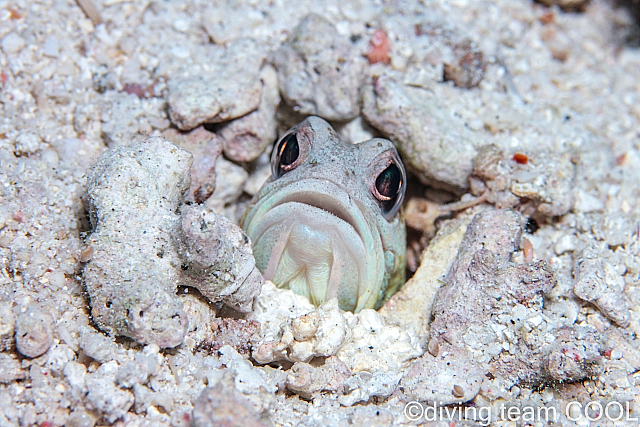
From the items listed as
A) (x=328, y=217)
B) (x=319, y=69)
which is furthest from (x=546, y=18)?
(x=328, y=217)

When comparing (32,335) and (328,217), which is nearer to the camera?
(32,335)

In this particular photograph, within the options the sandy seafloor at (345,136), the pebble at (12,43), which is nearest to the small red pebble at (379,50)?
the sandy seafloor at (345,136)

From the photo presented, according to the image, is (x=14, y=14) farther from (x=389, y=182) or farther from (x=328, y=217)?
(x=389, y=182)

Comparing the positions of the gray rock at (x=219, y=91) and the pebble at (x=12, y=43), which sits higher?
the pebble at (x=12, y=43)

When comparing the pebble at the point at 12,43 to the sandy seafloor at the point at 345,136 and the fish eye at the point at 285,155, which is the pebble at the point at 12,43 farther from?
the fish eye at the point at 285,155

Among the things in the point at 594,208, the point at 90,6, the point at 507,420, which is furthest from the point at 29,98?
the point at 594,208

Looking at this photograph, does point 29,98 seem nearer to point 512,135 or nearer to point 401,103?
point 401,103
